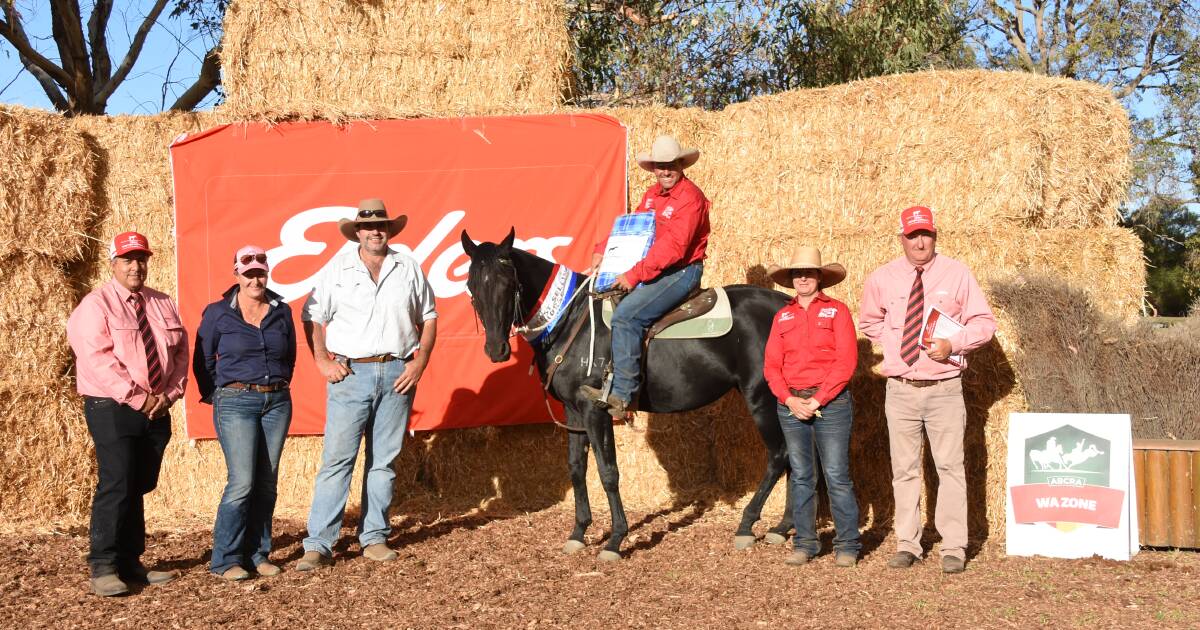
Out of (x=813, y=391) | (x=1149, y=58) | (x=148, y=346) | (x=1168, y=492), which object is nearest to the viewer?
(x=148, y=346)

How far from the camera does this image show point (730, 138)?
7988mm

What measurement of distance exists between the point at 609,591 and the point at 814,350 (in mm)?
1828

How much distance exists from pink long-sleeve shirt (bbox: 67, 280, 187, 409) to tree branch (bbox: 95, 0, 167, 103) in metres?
9.78

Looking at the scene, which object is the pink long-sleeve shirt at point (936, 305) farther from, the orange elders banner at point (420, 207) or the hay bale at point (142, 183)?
the hay bale at point (142, 183)

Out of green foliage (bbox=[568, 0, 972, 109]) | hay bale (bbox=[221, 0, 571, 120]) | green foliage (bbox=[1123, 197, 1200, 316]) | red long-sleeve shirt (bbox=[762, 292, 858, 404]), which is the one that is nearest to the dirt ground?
red long-sleeve shirt (bbox=[762, 292, 858, 404])

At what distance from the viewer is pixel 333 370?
6156mm

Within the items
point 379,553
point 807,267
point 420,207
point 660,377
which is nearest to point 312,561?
point 379,553

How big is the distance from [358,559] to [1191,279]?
1984 centimetres

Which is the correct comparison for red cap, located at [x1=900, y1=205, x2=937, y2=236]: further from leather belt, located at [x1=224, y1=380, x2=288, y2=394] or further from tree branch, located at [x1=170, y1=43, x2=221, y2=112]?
tree branch, located at [x1=170, y1=43, x2=221, y2=112]

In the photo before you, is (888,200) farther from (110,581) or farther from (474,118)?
(110,581)

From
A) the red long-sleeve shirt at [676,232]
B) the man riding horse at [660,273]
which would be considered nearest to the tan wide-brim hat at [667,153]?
the man riding horse at [660,273]

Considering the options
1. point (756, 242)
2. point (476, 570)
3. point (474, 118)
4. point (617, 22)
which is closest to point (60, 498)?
point (476, 570)

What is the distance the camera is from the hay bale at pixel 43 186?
7449 mm

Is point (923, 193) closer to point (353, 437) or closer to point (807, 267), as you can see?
point (807, 267)
